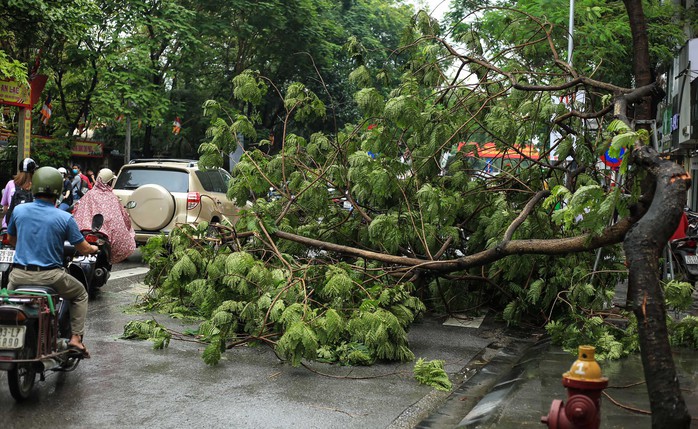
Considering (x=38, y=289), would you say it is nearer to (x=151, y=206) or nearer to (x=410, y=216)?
(x=410, y=216)

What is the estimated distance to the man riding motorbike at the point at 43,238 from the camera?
21.5ft

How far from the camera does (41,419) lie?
19.4 feet

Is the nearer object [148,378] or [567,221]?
[567,221]

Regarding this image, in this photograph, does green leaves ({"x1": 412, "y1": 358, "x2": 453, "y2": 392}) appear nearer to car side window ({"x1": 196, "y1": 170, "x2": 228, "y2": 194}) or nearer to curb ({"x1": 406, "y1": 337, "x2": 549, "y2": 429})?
curb ({"x1": 406, "y1": 337, "x2": 549, "y2": 429})

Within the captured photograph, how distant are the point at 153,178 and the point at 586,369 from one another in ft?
44.5

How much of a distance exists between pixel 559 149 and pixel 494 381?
12.7 feet

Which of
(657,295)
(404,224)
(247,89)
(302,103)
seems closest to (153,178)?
(302,103)

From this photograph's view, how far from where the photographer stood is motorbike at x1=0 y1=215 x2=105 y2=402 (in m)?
5.98

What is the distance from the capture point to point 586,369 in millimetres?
3979

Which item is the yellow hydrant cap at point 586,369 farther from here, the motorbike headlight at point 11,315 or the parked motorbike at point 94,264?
the parked motorbike at point 94,264

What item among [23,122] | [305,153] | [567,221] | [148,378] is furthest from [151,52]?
[567,221]

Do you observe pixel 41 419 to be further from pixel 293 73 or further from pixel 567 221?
pixel 293 73

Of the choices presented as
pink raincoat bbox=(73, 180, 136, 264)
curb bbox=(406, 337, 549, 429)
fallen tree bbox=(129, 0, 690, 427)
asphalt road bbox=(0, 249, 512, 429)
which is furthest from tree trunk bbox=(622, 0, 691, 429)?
pink raincoat bbox=(73, 180, 136, 264)

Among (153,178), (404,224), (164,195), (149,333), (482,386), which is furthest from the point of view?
(153,178)
